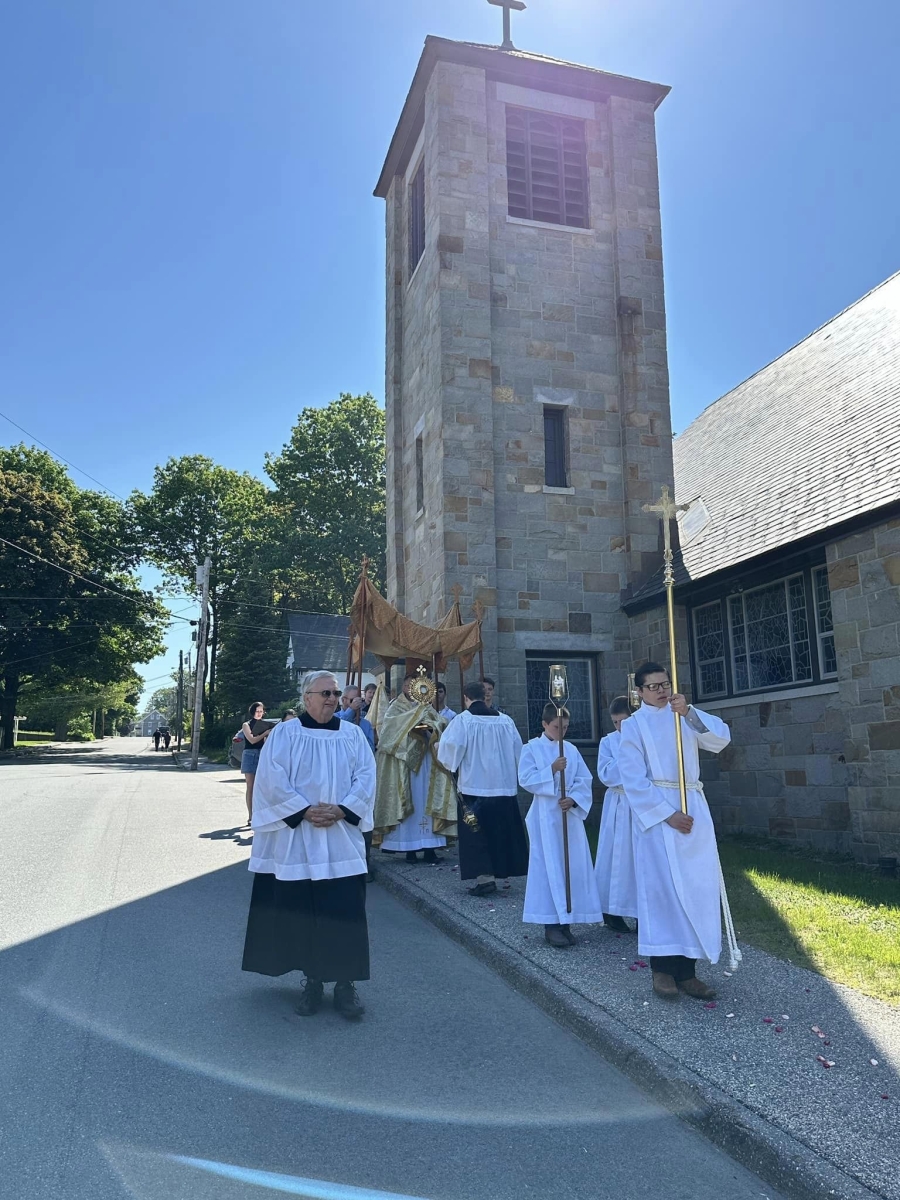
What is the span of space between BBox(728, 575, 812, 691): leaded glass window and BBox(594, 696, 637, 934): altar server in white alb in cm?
488

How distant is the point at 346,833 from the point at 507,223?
13790 millimetres

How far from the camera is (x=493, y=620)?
607 inches

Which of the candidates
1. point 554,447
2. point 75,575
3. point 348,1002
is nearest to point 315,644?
point 75,575

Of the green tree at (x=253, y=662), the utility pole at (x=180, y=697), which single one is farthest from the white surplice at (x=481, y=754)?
the utility pole at (x=180, y=697)

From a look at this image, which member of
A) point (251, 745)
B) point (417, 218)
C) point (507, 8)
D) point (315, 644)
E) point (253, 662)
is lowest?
point (251, 745)

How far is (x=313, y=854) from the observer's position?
5.78 meters

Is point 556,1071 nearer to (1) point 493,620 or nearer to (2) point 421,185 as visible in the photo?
(1) point 493,620

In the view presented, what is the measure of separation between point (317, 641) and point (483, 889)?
141 ft

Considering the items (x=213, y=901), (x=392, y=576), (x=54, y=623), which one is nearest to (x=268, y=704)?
(x=54, y=623)

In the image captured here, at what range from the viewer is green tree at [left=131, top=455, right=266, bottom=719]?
51.9 m

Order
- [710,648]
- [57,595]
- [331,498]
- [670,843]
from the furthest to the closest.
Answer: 1. [331,498]
2. [57,595]
3. [710,648]
4. [670,843]

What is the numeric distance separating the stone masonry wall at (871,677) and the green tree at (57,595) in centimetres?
3668

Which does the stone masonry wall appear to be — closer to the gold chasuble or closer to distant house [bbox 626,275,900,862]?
distant house [bbox 626,275,900,862]

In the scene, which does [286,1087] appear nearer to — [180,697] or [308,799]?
[308,799]
